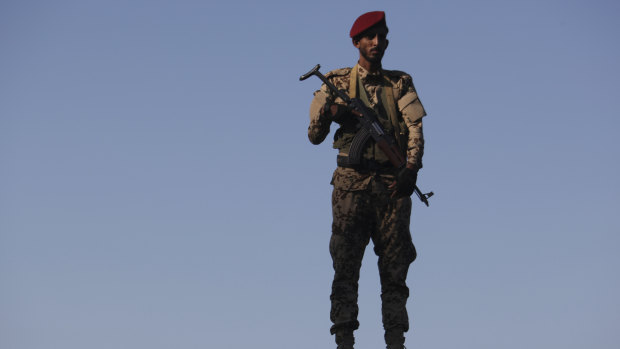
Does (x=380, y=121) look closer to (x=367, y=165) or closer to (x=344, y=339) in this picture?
(x=367, y=165)

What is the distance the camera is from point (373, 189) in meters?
8.82

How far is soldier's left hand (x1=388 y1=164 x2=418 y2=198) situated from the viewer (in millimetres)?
8656

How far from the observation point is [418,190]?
9.20m

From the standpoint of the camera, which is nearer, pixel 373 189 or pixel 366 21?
pixel 373 189

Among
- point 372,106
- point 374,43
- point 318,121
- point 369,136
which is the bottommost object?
point 369,136

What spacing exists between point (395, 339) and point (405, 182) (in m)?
1.82

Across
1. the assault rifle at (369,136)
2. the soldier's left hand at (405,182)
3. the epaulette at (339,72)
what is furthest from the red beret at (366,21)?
the soldier's left hand at (405,182)

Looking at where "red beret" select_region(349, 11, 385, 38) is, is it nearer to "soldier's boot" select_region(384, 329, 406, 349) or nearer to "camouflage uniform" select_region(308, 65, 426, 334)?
"camouflage uniform" select_region(308, 65, 426, 334)

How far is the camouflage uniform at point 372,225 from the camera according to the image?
8.73 m

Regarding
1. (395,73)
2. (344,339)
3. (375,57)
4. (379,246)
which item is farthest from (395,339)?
(375,57)

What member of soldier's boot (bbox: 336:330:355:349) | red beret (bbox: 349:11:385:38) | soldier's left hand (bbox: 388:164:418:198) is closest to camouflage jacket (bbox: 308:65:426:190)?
soldier's left hand (bbox: 388:164:418:198)

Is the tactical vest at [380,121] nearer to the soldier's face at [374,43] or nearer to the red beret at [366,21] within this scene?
the soldier's face at [374,43]

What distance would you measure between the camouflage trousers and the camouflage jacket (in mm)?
186

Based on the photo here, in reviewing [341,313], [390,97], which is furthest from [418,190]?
[341,313]
